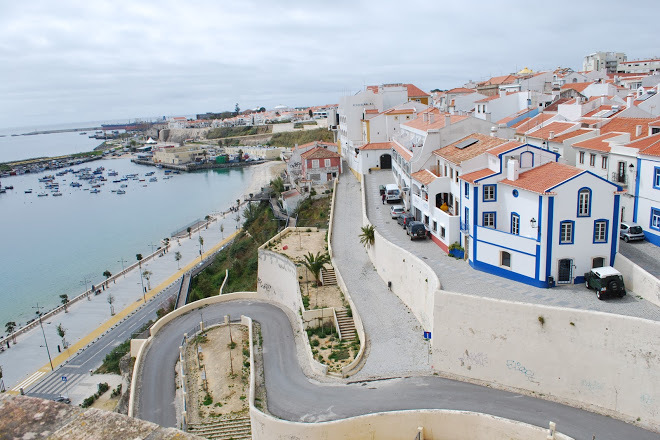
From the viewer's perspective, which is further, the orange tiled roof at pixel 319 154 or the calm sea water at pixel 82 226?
the orange tiled roof at pixel 319 154

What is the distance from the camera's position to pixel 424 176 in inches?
994

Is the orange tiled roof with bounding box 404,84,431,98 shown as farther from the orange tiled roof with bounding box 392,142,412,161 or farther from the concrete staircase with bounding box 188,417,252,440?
the concrete staircase with bounding box 188,417,252,440

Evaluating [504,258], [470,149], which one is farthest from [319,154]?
[504,258]

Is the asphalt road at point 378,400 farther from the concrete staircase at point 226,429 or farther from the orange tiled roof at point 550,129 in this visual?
the orange tiled roof at point 550,129

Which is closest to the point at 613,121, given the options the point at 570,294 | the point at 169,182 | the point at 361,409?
the point at 570,294

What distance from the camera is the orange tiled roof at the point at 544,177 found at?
16.9m

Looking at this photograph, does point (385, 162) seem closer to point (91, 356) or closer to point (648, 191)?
point (648, 191)

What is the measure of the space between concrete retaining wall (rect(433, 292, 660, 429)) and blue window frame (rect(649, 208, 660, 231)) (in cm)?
784

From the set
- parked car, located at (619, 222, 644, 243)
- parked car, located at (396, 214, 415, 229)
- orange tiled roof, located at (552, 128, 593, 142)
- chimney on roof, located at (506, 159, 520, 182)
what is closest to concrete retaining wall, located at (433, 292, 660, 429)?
chimney on roof, located at (506, 159, 520, 182)

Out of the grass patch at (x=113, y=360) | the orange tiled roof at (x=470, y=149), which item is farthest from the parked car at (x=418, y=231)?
the grass patch at (x=113, y=360)

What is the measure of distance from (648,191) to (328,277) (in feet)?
46.4

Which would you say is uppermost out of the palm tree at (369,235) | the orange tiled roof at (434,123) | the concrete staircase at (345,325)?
the orange tiled roof at (434,123)

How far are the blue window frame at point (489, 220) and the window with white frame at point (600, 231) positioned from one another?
11.5ft

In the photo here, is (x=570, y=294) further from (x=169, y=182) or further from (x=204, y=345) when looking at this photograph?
(x=169, y=182)
